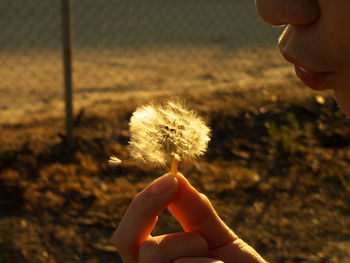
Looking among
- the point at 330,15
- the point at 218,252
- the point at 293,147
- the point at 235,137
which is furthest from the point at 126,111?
the point at 330,15

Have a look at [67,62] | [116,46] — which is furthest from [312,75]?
[116,46]

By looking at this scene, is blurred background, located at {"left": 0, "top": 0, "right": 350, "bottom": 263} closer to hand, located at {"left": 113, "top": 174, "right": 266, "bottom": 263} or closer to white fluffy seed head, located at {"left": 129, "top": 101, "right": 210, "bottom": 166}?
white fluffy seed head, located at {"left": 129, "top": 101, "right": 210, "bottom": 166}

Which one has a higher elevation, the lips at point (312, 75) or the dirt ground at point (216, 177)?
the lips at point (312, 75)

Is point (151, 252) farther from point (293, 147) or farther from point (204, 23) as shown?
point (204, 23)

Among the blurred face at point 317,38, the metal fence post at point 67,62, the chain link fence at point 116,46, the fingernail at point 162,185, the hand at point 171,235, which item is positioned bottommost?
the chain link fence at point 116,46

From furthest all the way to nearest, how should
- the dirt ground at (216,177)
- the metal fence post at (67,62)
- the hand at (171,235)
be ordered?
the metal fence post at (67,62) < the dirt ground at (216,177) < the hand at (171,235)

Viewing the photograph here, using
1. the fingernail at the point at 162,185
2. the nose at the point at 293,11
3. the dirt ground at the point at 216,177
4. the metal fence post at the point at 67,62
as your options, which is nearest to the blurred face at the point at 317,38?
the nose at the point at 293,11

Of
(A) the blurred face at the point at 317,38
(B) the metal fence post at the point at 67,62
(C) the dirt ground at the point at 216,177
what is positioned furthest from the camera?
(B) the metal fence post at the point at 67,62

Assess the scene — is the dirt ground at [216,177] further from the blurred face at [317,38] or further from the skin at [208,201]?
the blurred face at [317,38]
